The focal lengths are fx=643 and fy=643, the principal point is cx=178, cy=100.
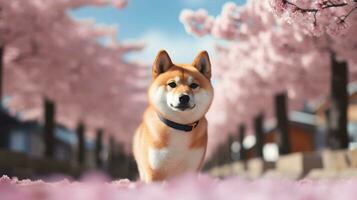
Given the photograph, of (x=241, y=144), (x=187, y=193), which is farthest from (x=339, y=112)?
(x=241, y=144)

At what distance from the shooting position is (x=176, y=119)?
21.9 ft

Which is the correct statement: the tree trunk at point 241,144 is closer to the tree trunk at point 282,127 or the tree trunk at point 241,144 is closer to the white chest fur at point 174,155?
the tree trunk at point 282,127

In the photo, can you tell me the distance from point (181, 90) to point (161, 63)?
498 millimetres

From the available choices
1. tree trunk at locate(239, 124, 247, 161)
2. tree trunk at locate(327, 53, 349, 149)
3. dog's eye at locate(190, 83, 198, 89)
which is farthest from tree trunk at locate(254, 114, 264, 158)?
dog's eye at locate(190, 83, 198, 89)

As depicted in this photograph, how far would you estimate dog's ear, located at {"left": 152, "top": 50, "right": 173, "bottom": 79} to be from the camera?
6.72 m

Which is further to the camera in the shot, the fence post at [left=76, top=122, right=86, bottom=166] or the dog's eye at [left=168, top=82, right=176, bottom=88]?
the fence post at [left=76, top=122, right=86, bottom=166]

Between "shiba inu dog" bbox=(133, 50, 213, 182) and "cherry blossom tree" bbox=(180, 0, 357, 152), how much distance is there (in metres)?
3.11

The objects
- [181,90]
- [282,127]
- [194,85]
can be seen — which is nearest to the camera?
[181,90]

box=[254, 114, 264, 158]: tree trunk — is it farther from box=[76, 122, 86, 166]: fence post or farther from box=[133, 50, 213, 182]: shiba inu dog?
box=[133, 50, 213, 182]: shiba inu dog

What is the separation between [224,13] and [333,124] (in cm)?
432

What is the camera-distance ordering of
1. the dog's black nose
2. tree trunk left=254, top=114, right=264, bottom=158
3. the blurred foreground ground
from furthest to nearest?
tree trunk left=254, top=114, right=264, bottom=158
the dog's black nose
the blurred foreground ground

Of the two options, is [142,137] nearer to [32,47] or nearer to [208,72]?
[208,72]

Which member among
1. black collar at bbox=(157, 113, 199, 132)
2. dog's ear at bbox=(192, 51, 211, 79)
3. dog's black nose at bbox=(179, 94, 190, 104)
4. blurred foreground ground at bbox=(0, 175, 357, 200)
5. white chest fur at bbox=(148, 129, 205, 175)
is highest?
dog's ear at bbox=(192, 51, 211, 79)

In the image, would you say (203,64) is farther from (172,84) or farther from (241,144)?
(241,144)
